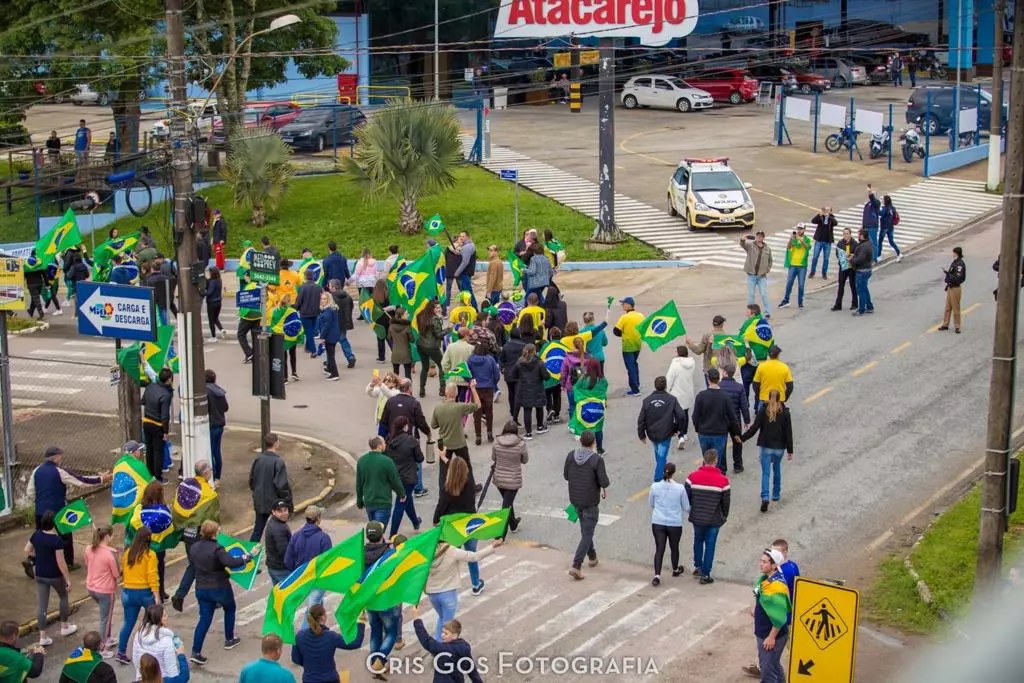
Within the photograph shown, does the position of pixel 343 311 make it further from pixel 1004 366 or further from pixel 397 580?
pixel 1004 366

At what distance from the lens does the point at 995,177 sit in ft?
125

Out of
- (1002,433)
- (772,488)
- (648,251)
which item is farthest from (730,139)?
(1002,433)

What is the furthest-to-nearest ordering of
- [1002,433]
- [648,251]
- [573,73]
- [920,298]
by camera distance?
[573,73] → [648,251] → [920,298] → [1002,433]

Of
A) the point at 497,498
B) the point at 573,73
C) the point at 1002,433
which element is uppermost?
the point at 573,73

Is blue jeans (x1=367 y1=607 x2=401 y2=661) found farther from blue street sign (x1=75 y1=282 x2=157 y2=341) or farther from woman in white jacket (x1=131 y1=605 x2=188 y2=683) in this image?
blue street sign (x1=75 y1=282 x2=157 y2=341)

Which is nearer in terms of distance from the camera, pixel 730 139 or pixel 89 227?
pixel 89 227

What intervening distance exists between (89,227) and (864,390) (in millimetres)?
24362

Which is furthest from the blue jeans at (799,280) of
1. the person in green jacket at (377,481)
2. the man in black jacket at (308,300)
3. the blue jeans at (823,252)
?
the person in green jacket at (377,481)

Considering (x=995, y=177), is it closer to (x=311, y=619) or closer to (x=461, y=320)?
(x=461, y=320)

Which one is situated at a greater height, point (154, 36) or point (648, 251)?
point (154, 36)

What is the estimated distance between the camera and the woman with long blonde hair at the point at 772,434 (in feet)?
54.0

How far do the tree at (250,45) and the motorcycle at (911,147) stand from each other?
57.8 feet

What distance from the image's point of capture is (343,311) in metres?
24.0

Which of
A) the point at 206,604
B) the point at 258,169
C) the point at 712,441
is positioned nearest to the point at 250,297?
the point at 712,441
